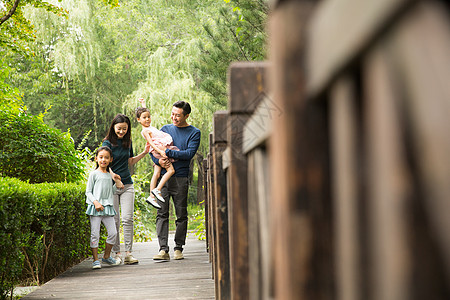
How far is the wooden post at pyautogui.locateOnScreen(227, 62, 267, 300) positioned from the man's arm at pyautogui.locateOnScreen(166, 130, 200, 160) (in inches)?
157

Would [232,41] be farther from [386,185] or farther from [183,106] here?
[386,185]

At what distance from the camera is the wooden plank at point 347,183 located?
2.00 ft

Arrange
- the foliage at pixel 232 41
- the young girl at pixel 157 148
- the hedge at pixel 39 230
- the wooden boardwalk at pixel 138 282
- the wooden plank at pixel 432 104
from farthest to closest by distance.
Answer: the foliage at pixel 232 41
the young girl at pixel 157 148
the wooden boardwalk at pixel 138 282
the hedge at pixel 39 230
the wooden plank at pixel 432 104

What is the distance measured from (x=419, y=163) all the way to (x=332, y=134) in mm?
253

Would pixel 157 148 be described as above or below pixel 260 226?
above

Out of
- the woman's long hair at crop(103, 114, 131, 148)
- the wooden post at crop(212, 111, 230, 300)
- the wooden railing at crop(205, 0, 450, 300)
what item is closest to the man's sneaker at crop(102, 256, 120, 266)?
the woman's long hair at crop(103, 114, 131, 148)

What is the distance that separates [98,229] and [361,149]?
5.38m

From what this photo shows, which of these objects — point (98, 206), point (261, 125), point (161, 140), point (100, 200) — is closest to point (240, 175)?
point (261, 125)

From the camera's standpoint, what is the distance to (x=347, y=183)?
62cm

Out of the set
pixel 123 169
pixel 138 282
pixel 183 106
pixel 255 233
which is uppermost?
pixel 183 106

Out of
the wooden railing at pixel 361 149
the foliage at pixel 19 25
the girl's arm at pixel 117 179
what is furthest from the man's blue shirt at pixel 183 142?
the wooden railing at pixel 361 149

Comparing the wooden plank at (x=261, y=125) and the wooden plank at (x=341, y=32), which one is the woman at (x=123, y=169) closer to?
the wooden plank at (x=261, y=125)

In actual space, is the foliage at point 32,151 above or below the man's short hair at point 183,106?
below

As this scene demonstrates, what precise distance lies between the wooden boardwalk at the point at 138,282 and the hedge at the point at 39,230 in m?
0.23
